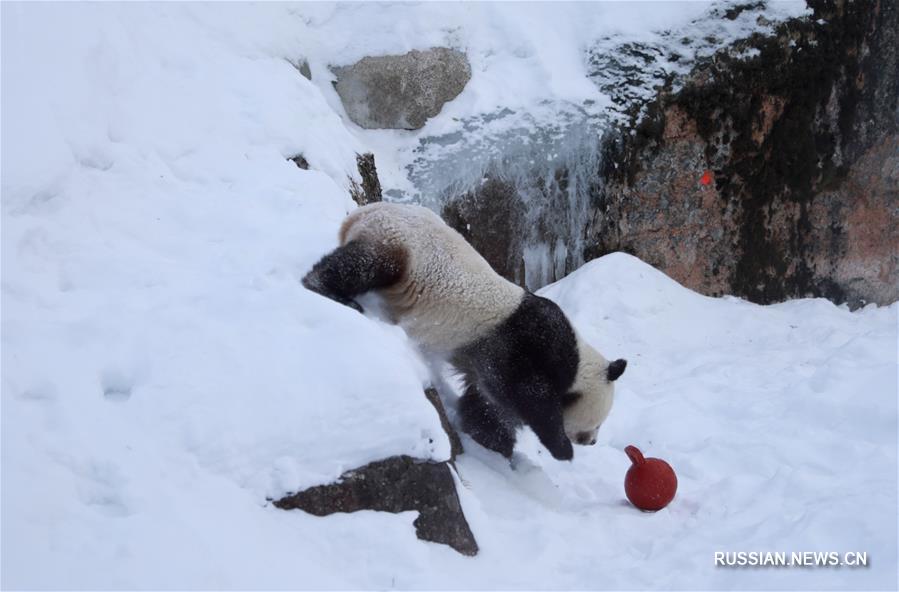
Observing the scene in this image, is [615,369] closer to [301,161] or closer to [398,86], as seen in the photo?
[301,161]

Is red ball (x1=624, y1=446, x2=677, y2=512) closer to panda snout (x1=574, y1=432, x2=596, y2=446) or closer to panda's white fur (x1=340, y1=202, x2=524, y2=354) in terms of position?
panda snout (x1=574, y1=432, x2=596, y2=446)

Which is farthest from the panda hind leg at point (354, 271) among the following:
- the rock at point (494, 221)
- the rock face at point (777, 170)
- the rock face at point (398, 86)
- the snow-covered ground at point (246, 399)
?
the rock face at point (777, 170)

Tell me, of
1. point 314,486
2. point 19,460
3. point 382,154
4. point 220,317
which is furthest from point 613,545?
point 382,154

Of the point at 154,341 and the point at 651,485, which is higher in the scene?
the point at 154,341

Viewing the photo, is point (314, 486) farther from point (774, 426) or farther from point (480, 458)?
point (774, 426)

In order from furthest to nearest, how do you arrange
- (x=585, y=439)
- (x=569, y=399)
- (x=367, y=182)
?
(x=367, y=182)
(x=585, y=439)
(x=569, y=399)

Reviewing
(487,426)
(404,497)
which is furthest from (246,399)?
(487,426)

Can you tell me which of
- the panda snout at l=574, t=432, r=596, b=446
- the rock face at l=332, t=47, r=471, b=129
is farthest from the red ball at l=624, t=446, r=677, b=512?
the rock face at l=332, t=47, r=471, b=129

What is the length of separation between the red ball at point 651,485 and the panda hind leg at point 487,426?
0.86 m

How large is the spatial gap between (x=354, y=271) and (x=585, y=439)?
2121mm

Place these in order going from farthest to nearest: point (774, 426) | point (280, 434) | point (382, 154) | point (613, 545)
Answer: point (382, 154)
point (774, 426)
point (613, 545)
point (280, 434)

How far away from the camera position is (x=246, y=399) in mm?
3602

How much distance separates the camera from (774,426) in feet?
18.8

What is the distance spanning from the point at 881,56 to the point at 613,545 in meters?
8.40
